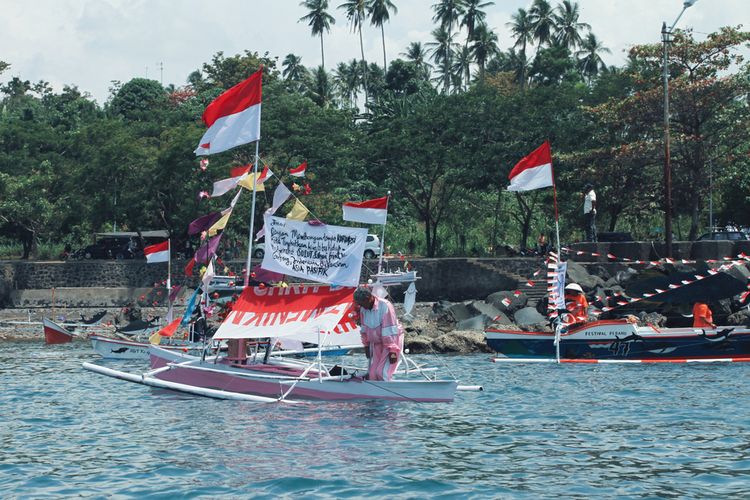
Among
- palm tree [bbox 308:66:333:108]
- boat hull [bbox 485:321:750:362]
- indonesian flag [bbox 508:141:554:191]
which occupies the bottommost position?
boat hull [bbox 485:321:750:362]

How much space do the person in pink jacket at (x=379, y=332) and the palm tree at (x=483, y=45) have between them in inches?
2876

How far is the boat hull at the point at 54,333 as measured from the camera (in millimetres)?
37438

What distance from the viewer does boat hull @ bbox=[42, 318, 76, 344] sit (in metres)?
37.4

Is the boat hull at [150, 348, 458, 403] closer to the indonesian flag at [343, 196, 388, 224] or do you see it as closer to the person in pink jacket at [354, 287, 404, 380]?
the person in pink jacket at [354, 287, 404, 380]

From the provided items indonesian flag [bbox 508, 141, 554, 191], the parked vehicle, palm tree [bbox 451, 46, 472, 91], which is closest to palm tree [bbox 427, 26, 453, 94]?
palm tree [bbox 451, 46, 472, 91]

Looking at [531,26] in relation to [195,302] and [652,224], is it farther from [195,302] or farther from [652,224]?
[195,302]

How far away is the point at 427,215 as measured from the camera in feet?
184

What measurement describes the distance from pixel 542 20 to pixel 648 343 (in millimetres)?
67056

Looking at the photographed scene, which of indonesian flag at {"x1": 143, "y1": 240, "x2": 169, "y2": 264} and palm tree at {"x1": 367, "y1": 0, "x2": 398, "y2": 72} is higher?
palm tree at {"x1": 367, "y1": 0, "x2": 398, "y2": 72}

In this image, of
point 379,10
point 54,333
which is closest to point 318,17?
point 379,10

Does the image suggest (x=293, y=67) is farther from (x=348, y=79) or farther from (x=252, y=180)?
(x=252, y=180)

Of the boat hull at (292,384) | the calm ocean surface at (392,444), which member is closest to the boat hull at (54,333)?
the calm ocean surface at (392,444)

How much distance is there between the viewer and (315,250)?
18594 mm

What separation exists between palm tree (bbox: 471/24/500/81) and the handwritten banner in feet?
236
